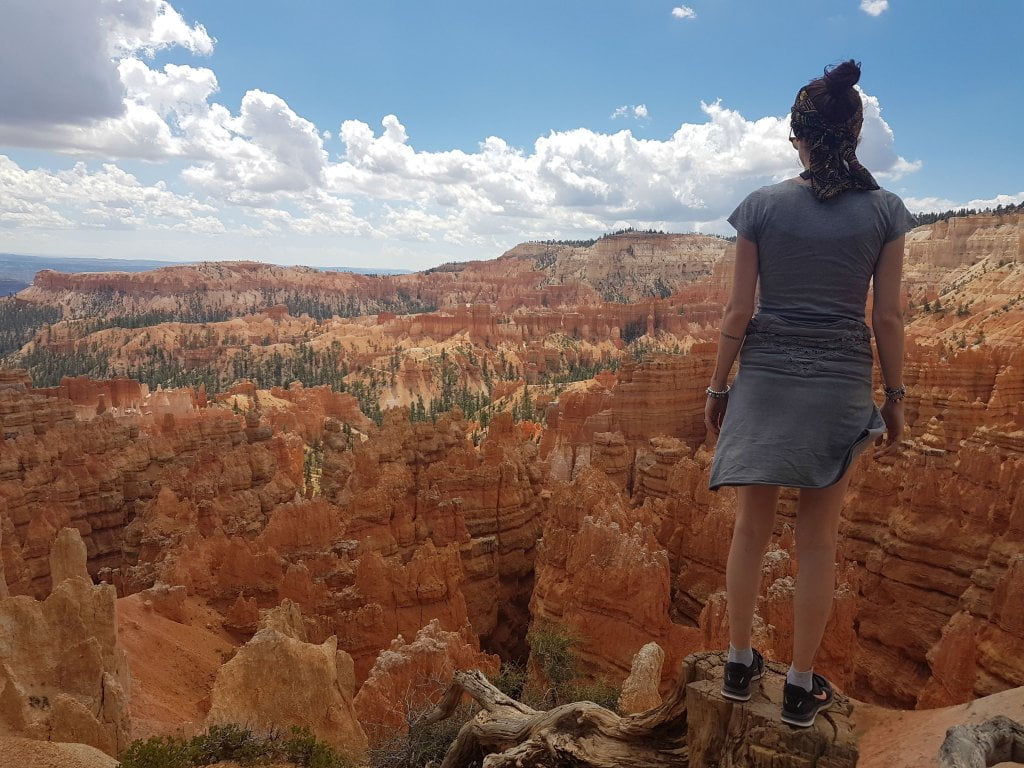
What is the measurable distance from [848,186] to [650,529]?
13023 mm

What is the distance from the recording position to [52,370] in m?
77.8

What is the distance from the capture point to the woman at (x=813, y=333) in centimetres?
278

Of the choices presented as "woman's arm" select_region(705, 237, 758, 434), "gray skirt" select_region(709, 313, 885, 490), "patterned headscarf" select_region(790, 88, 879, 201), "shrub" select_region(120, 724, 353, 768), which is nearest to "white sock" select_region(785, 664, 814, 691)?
"gray skirt" select_region(709, 313, 885, 490)

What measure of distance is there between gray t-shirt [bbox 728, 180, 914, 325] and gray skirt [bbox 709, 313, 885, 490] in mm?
88

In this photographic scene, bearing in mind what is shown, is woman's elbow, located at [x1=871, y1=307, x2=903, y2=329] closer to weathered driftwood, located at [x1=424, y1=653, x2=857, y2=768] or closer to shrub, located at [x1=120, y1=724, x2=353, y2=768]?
weathered driftwood, located at [x1=424, y1=653, x2=857, y2=768]

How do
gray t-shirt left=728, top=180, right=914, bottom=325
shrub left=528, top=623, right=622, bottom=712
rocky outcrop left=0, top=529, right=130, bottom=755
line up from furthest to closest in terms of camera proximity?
shrub left=528, top=623, right=622, bottom=712
rocky outcrop left=0, top=529, right=130, bottom=755
gray t-shirt left=728, top=180, right=914, bottom=325

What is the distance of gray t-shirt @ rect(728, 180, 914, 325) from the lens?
2754 mm

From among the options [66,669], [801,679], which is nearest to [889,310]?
[801,679]

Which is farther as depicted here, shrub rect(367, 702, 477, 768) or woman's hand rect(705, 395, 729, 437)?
shrub rect(367, 702, 477, 768)

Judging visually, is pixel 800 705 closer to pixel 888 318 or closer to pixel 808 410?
pixel 808 410

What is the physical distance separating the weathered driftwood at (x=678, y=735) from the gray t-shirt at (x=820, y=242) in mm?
1812

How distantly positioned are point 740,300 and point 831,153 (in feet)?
2.39

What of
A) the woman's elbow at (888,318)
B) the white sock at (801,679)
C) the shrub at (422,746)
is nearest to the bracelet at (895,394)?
the woman's elbow at (888,318)

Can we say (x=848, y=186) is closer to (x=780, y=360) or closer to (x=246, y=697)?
(x=780, y=360)
